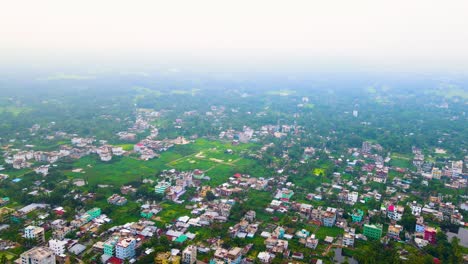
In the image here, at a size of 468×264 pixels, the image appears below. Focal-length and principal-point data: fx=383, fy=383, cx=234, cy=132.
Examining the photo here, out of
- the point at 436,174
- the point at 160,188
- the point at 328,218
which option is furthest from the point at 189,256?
the point at 436,174

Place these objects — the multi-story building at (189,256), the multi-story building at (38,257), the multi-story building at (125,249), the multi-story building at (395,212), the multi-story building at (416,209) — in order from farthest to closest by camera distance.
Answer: the multi-story building at (416,209) → the multi-story building at (395,212) → the multi-story building at (125,249) → the multi-story building at (189,256) → the multi-story building at (38,257)

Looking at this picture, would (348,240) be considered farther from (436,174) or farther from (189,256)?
(436,174)

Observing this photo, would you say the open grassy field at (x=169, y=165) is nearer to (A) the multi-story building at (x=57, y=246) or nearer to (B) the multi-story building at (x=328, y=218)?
(B) the multi-story building at (x=328, y=218)

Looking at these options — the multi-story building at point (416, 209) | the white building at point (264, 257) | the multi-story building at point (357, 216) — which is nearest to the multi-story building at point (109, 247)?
the white building at point (264, 257)

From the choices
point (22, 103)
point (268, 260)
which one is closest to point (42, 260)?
point (268, 260)

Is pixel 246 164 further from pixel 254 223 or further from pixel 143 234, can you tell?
pixel 143 234

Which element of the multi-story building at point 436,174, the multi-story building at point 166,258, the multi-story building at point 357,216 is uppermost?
the multi-story building at point 166,258

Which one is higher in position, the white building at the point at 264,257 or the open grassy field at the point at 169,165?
the white building at the point at 264,257
